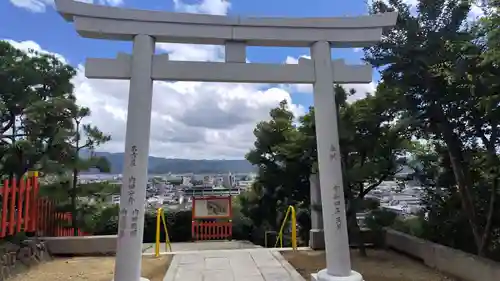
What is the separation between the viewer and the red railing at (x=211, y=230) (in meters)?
10.6

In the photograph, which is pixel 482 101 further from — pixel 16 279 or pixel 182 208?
pixel 182 208

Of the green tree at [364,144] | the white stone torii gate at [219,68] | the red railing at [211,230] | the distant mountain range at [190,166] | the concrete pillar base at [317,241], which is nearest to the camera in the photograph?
the white stone torii gate at [219,68]

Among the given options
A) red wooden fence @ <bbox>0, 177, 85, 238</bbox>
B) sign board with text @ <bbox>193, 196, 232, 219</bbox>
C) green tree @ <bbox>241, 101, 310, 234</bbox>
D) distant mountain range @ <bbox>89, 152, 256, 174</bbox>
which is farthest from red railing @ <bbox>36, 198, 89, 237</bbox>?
green tree @ <bbox>241, 101, 310, 234</bbox>

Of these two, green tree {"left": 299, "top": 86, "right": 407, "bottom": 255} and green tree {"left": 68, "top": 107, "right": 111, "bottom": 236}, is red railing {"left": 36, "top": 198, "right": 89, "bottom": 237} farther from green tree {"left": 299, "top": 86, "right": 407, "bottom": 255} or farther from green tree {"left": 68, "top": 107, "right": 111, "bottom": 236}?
green tree {"left": 299, "top": 86, "right": 407, "bottom": 255}

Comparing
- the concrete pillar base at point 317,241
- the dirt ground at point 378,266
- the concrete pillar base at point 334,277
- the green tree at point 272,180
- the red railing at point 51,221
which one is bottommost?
the dirt ground at point 378,266

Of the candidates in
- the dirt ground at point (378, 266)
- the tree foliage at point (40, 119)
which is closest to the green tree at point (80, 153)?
the tree foliage at point (40, 119)

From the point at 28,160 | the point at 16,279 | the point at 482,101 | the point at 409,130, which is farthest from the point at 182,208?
the point at 482,101

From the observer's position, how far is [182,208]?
43.3 ft

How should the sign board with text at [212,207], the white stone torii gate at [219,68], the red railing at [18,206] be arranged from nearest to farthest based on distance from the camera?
the white stone torii gate at [219,68]
the red railing at [18,206]
the sign board with text at [212,207]

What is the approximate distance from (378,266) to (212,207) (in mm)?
5455

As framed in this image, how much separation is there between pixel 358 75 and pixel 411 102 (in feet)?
5.22

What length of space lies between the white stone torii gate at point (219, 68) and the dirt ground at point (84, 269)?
1.52 meters

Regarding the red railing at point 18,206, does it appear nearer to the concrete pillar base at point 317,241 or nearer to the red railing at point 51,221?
the red railing at point 51,221

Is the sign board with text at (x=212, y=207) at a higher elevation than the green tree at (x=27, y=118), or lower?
lower
